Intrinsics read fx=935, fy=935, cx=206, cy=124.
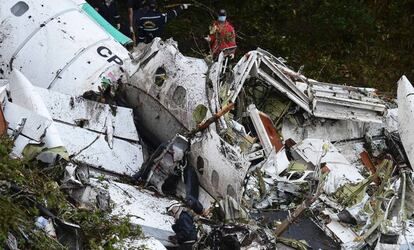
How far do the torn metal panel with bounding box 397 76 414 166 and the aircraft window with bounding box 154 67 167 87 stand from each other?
2.77m

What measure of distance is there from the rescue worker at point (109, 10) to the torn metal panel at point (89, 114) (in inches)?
115

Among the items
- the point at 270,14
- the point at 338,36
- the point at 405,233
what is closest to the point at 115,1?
the point at 270,14

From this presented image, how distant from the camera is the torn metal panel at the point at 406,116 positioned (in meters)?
10.5

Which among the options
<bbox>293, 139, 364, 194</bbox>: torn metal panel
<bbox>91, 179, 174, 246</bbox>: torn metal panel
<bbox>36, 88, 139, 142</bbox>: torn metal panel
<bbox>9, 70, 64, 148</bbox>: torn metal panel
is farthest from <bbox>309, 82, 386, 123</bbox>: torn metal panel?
<bbox>9, 70, 64, 148</bbox>: torn metal panel

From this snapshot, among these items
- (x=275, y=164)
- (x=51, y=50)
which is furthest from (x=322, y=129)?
(x=51, y=50)

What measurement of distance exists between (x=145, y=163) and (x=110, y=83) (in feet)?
3.93

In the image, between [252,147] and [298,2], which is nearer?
[252,147]

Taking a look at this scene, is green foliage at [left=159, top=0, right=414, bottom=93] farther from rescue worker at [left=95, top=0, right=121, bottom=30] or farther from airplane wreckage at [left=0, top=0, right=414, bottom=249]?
airplane wreckage at [left=0, top=0, right=414, bottom=249]

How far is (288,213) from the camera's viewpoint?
30.4ft

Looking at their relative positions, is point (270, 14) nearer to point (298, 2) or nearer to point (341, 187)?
point (298, 2)

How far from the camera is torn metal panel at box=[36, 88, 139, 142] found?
32.3 feet

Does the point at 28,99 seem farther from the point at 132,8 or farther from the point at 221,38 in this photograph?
the point at 132,8

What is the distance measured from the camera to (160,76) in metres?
10.0

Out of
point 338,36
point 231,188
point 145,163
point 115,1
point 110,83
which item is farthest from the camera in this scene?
point 338,36
